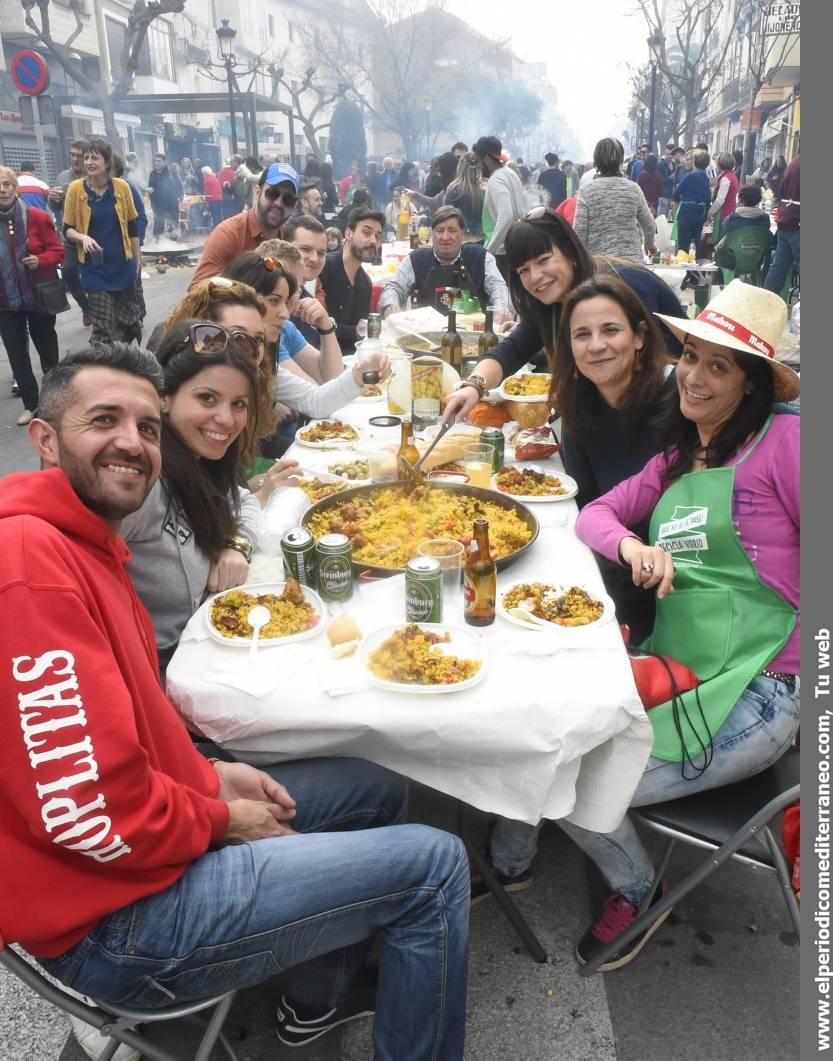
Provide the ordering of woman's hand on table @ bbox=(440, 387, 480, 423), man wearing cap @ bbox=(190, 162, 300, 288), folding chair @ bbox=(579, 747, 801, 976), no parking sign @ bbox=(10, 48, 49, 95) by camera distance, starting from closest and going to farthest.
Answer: folding chair @ bbox=(579, 747, 801, 976) → woman's hand on table @ bbox=(440, 387, 480, 423) → man wearing cap @ bbox=(190, 162, 300, 288) → no parking sign @ bbox=(10, 48, 49, 95)

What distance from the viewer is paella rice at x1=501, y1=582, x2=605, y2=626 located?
2111mm

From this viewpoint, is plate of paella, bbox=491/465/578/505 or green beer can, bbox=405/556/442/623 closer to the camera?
green beer can, bbox=405/556/442/623

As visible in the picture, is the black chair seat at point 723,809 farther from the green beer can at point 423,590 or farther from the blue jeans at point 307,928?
the green beer can at point 423,590

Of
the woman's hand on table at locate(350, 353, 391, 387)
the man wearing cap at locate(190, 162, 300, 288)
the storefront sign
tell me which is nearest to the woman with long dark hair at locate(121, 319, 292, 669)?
the woman's hand on table at locate(350, 353, 391, 387)

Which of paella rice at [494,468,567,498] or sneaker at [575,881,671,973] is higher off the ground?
paella rice at [494,468,567,498]

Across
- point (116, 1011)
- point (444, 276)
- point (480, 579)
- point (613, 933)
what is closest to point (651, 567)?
point (480, 579)

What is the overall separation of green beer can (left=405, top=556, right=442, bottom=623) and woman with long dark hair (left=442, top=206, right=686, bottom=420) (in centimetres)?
163

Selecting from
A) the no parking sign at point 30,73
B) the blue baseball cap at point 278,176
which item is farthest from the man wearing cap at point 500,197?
the no parking sign at point 30,73

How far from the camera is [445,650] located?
1954 millimetres

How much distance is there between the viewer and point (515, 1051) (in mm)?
2078

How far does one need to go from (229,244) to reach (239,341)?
10.4ft

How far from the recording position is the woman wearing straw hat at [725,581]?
2131mm

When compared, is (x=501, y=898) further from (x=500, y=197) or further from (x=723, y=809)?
(x=500, y=197)

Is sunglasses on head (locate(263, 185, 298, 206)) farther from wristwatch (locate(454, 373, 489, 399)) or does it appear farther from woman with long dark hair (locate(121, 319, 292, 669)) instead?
woman with long dark hair (locate(121, 319, 292, 669))
